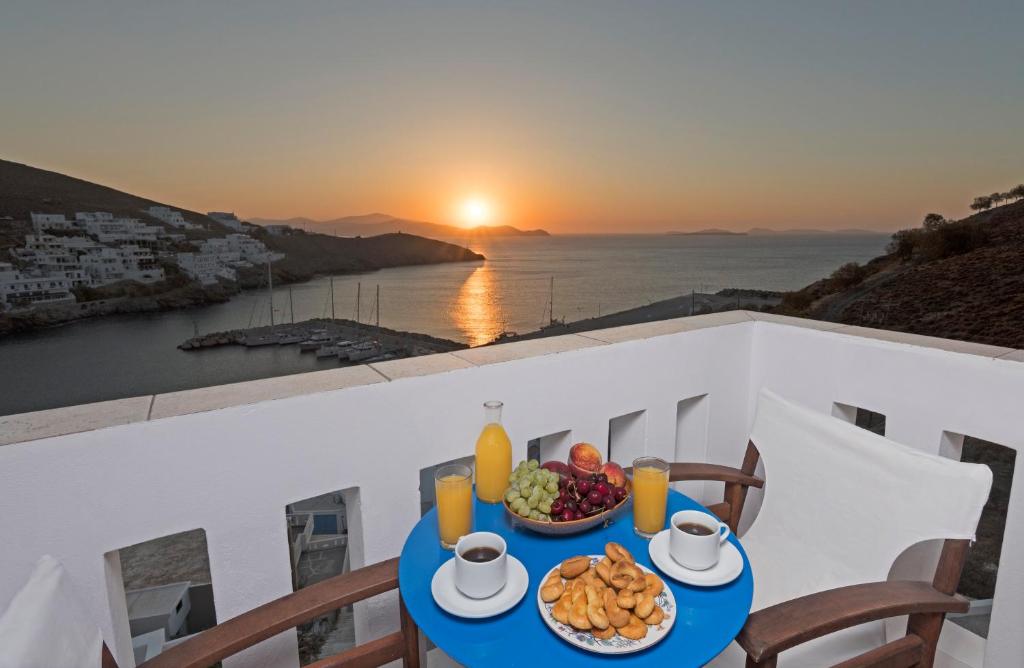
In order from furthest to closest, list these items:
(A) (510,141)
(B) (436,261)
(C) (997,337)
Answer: (B) (436,261), (A) (510,141), (C) (997,337)

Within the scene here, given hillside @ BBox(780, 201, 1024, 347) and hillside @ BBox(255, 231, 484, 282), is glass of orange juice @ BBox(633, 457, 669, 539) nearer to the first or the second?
hillside @ BBox(780, 201, 1024, 347)

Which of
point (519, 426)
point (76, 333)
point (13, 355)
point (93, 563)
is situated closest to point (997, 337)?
point (519, 426)

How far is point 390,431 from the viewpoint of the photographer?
1160 mm

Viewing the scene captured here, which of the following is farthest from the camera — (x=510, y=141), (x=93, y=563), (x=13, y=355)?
(x=510, y=141)

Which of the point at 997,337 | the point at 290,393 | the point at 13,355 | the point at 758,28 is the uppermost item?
the point at 758,28

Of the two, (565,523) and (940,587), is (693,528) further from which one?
(940,587)

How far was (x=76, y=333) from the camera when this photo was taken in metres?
17.2

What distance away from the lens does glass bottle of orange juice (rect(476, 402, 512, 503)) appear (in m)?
1.06

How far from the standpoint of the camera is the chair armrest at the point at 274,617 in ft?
2.38

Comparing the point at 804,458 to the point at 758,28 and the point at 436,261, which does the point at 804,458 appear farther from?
the point at 436,261

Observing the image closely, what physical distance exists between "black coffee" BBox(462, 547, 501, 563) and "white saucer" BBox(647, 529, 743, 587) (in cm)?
28

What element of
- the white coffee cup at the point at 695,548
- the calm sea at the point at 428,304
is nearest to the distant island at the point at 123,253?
the calm sea at the point at 428,304

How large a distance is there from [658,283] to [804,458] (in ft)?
92.7

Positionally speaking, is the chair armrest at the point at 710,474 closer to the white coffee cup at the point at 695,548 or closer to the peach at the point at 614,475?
the peach at the point at 614,475
